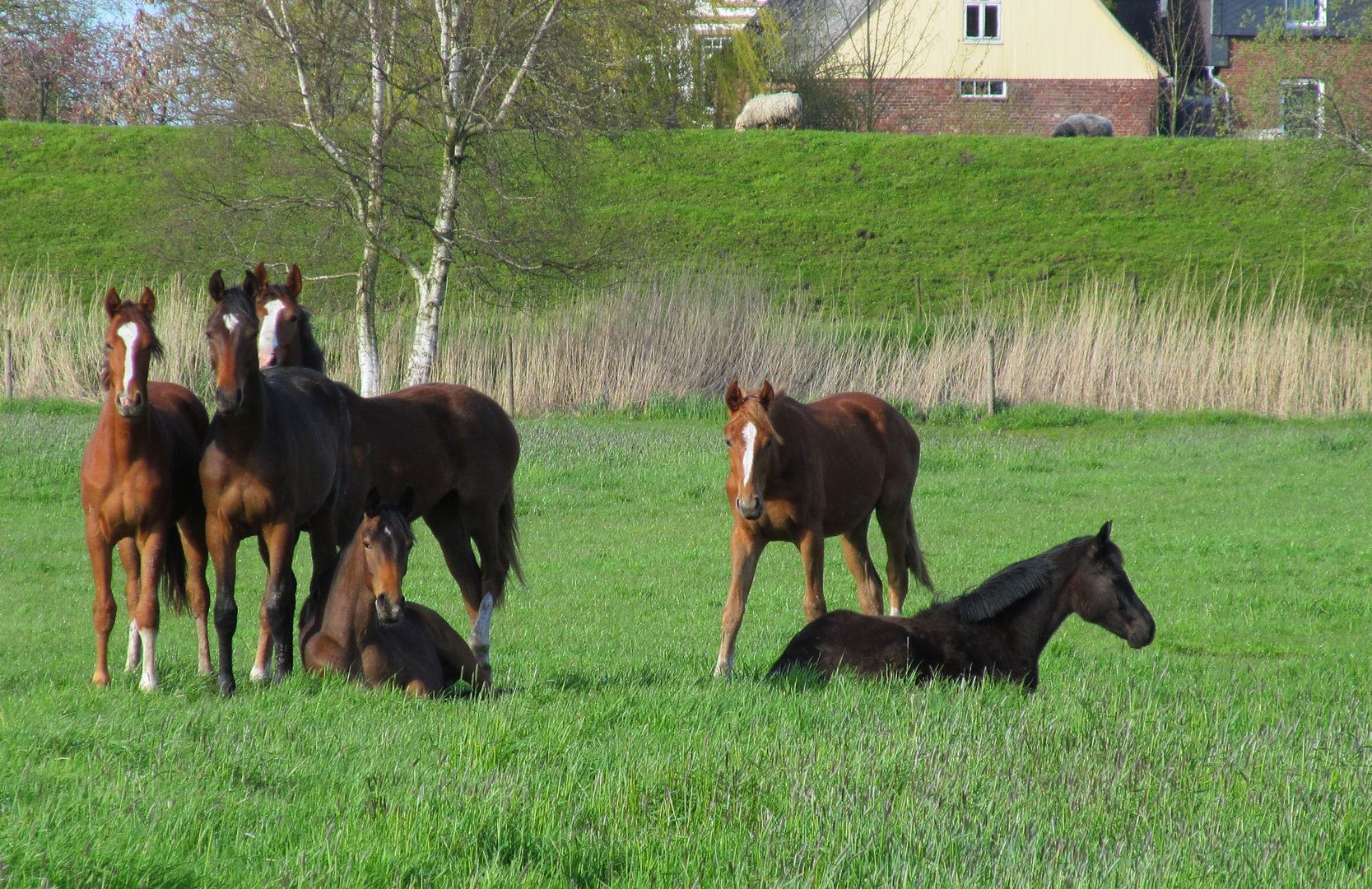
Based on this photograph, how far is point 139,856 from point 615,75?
1897 centimetres

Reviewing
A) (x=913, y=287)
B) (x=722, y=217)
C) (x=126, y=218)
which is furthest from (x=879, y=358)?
(x=126, y=218)

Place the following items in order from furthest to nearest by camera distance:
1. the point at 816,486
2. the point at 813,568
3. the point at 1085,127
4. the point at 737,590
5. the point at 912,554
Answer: the point at 1085,127 → the point at 912,554 → the point at 816,486 → the point at 813,568 → the point at 737,590

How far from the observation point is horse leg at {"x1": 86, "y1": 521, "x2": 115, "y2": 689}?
A: 617 centimetres

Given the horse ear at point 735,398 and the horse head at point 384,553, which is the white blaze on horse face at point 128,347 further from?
the horse ear at point 735,398

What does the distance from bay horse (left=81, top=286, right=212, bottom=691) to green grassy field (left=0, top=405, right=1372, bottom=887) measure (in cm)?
43

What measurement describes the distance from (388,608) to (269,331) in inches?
98.5

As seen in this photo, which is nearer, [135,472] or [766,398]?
[135,472]

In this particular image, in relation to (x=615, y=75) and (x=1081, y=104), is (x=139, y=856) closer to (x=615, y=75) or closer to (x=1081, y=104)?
(x=615, y=75)

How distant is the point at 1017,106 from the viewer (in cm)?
4875

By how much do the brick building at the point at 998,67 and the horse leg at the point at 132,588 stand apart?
44.6 meters

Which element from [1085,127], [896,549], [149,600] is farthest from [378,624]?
[1085,127]

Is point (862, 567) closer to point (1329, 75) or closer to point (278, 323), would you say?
point (278, 323)

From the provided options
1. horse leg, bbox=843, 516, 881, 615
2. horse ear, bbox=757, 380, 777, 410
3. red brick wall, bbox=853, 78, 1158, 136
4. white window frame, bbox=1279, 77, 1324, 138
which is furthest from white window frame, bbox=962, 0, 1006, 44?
horse ear, bbox=757, 380, 777, 410

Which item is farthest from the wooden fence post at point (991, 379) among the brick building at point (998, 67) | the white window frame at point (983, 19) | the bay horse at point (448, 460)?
the white window frame at point (983, 19)
